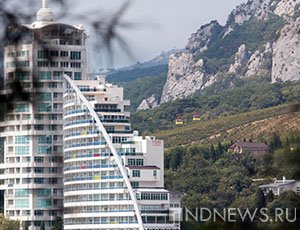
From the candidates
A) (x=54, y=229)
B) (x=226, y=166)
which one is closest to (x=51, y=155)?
(x=54, y=229)

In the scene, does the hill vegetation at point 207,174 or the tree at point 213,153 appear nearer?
the hill vegetation at point 207,174

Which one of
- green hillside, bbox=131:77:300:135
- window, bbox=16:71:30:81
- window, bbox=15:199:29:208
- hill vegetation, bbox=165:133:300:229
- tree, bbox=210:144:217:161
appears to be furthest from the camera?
green hillside, bbox=131:77:300:135

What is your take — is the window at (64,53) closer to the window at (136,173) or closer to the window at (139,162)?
the window at (136,173)

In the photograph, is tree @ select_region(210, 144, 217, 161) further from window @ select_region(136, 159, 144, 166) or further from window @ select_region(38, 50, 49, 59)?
window @ select_region(38, 50, 49, 59)

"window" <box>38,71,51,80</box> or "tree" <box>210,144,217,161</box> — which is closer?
"window" <box>38,71,51,80</box>

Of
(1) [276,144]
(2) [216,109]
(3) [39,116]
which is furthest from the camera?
(2) [216,109]

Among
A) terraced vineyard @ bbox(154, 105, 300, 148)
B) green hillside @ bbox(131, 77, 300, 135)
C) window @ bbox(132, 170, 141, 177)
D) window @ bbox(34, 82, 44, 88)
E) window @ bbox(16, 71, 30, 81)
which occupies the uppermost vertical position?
green hillside @ bbox(131, 77, 300, 135)

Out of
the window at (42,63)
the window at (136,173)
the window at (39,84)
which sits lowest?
the window at (39,84)

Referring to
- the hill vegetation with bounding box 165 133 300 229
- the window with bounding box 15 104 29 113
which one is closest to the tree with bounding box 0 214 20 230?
the hill vegetation with bounding box 165 133 300 229

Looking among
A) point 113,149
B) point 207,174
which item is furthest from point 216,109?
point 113,149

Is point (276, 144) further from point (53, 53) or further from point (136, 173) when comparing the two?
point (136, 173)

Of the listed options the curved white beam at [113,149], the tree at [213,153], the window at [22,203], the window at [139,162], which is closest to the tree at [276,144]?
the window at [22,203]
